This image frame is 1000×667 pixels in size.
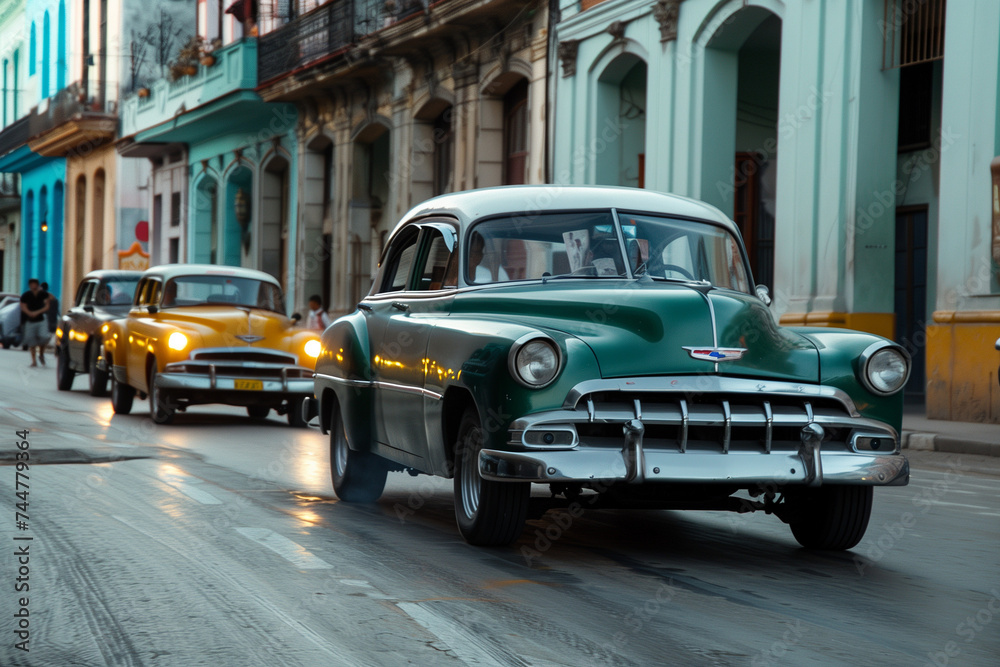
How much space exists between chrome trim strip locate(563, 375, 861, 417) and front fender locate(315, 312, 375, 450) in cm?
227

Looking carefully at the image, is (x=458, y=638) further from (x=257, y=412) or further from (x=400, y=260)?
(x=257, y=412)

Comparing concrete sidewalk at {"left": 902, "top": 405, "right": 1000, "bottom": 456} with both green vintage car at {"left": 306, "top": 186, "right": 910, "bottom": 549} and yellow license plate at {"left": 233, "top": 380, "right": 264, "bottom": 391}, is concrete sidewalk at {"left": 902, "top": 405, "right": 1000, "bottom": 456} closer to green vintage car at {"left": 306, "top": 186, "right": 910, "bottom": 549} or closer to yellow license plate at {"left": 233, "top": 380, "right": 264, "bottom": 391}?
green vintage car at {"left": 306, "top": 186, "right": 910, "bottom": 549}

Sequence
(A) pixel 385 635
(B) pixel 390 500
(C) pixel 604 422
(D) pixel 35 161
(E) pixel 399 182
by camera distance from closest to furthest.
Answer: (A) pixel 385 635
(C) pixel 604 422
(B) pixel 390 500
(E) pixel 399 182
(D) pixel 35 161

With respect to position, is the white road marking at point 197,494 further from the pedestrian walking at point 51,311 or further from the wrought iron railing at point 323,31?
the pedestrian walking at point 51,311

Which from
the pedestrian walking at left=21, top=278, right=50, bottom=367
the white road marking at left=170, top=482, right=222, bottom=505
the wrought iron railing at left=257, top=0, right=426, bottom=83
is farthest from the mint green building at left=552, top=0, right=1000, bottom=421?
the pedestrian walking at left=21, top=278, right=50, bottom=367

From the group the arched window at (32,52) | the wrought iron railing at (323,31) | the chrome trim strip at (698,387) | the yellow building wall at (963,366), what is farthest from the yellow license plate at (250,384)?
the arched window at (32,52)

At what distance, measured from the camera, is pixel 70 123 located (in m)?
45.2

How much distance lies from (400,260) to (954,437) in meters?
6.96

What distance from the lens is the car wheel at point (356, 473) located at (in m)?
8.39

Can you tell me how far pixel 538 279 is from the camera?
23.0 ft

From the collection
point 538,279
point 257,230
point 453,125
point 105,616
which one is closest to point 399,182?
point 453,125

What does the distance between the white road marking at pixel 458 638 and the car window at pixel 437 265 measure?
2.47m

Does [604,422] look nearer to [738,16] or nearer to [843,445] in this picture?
[843,445]

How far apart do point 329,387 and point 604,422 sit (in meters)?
3.25
